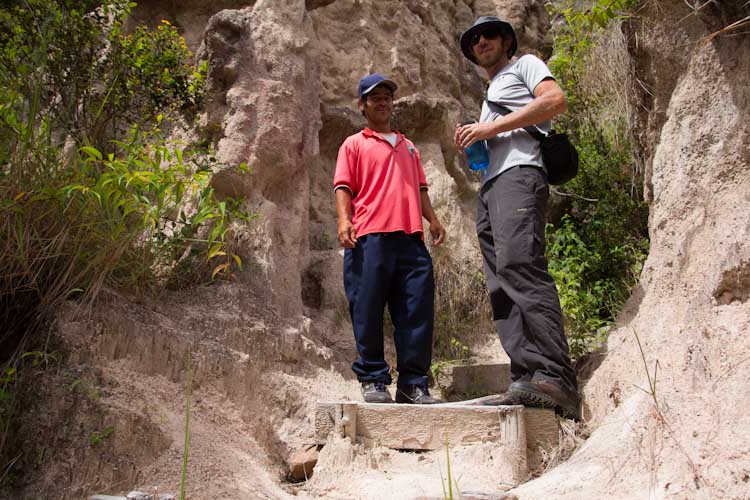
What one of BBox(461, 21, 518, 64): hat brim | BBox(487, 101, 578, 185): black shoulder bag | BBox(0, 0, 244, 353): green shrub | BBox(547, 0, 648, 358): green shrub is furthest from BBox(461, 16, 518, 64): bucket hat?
BBox(0, 0, 244, 353): green shrub

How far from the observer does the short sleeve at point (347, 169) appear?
3.70 meters

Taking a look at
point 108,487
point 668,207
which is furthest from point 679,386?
point 108,487

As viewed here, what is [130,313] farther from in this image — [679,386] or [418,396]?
[679,386]

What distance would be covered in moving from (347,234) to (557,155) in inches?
44.8

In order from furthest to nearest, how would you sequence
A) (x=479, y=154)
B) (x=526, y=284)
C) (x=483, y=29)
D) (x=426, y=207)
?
1. (x=426, y=207)
2. (x=483, y=29)
3. (x=479, y=154)
4. (x=526, y=284)

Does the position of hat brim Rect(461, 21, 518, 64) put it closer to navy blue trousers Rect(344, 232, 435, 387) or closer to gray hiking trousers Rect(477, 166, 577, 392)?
gray hiking trousers Rect(477, 166, 577, 392)

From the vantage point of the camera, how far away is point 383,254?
3.51m

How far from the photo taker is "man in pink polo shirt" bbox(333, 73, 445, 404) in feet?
11.4

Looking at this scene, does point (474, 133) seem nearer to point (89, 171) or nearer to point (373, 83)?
point (373, 83)

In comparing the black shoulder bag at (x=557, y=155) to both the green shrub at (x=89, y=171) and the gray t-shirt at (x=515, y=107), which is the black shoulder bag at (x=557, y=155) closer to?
the gray t-shirt at (x=515, y=107)

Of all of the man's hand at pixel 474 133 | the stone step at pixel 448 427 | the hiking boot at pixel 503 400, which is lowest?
the stone step at pixel 448 427

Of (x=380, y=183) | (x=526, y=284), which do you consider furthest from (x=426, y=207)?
(x=526, y=284)

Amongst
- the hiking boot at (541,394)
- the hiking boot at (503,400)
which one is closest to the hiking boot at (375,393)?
the hiking boot at (503,400)

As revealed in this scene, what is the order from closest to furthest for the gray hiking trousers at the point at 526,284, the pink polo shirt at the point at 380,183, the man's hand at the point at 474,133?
the gray hiking trousers at the point at 526,284 → the man's hand at the point at 474,133 → the pink polo shirt at the point at 380,183
